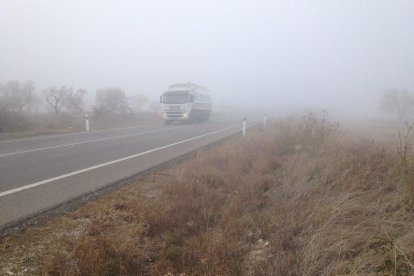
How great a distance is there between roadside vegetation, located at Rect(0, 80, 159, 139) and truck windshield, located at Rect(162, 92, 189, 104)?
3.67 metres

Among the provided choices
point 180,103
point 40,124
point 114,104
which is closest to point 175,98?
point 180,103

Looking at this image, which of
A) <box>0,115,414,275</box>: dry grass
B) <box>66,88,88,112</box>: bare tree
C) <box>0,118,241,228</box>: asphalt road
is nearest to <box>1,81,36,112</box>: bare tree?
<box>66,88,88,112</box>: bare tree

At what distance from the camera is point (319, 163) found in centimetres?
718

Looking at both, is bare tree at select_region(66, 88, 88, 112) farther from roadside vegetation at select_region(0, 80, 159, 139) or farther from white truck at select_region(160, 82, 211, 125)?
white truck at select_region(160, 82, 211, 125)

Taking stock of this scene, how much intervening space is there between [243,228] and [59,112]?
87.6ft

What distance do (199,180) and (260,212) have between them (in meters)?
1.88

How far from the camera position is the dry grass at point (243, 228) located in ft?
11.5

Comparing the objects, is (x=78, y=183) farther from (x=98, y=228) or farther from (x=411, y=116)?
(x=411, y=116)

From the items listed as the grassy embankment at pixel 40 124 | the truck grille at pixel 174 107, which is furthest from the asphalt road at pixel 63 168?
the truck grille at pixel 174 107

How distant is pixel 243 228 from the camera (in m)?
4.66

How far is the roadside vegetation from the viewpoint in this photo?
18375mm

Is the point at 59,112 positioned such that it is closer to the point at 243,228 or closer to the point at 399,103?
the point at 243,228

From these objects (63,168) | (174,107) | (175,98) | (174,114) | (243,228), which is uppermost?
(175,98)

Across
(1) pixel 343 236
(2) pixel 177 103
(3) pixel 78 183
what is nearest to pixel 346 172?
(1) pixel 343 236
